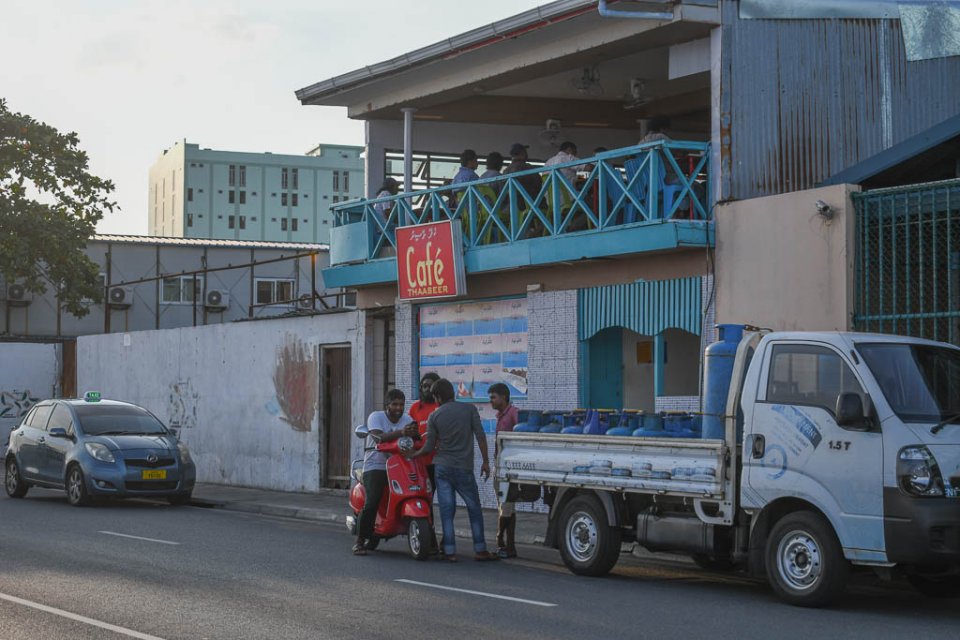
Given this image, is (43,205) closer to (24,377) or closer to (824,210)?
(24,377)

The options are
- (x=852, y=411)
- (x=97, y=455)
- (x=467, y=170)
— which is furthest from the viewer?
(x=467, y=170)

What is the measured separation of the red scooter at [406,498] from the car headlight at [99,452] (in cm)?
808

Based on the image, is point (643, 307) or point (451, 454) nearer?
point (451, 454)

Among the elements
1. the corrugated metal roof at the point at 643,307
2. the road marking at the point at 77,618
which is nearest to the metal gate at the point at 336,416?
the corrugated metal roof at the point at 643,307

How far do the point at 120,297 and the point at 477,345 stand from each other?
95.1ft

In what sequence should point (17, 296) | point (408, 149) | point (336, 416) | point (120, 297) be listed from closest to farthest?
1. point (408, 149)
2. point (336, 416)
3. point (17, 296)
4. point (120, 297)

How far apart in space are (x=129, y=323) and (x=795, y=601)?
4316 centimetres

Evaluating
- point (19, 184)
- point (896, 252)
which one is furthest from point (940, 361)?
point (19, 184)

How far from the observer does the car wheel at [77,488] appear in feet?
69.2

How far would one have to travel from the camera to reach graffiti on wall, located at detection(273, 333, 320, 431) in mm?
25141

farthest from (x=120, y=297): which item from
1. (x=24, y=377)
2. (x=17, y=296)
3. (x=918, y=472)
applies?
(x=918, y=472)

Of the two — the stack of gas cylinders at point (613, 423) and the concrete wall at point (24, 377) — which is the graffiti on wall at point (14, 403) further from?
the stack of gas cylinders at point (613, 423)

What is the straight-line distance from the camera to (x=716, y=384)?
39.5 feet

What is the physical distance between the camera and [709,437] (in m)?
12.0
